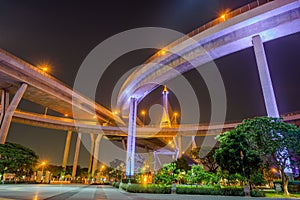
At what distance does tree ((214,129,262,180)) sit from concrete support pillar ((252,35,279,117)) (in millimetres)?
4957

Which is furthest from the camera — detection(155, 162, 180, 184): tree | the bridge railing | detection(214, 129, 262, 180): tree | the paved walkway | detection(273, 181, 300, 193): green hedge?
the bridge railing

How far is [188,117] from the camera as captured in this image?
58312 mm

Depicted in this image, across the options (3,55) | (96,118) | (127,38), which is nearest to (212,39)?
(127,38)

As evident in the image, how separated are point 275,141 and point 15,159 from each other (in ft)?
124

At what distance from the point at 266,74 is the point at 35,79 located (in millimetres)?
34621

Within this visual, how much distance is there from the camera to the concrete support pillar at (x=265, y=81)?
76.2ft

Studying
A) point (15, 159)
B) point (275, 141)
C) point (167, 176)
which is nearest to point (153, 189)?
point (167, 176)

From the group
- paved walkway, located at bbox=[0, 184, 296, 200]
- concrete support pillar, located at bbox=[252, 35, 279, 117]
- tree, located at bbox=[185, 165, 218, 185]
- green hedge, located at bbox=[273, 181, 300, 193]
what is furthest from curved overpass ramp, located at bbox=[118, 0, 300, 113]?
paved walkway, located at bbox=[0, 184, 296, 200]

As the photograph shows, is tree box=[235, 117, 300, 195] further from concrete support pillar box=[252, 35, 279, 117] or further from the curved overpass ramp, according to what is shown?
the curved overpass ramp

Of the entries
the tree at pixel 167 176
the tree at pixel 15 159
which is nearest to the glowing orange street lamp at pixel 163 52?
the tree at pixel 167 176

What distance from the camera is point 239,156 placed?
795 inches

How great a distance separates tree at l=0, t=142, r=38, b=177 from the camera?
35384 millimetres

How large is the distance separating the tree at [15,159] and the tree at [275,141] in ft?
114

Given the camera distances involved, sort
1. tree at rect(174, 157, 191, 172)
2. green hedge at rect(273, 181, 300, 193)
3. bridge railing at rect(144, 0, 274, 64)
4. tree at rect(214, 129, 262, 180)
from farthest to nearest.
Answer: tree at rect(174, 157, 191, 172)
bridge railing at rect(144, 0, 274, 64)
green hedge at rect(273, 181, 300, 193)
tree at rect(214, 129, 262, 180)
